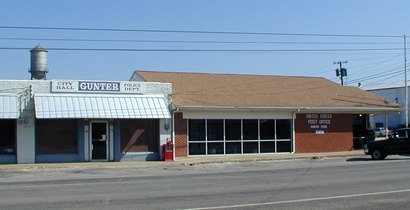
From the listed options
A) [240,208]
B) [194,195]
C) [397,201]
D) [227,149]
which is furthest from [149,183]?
[227,149]

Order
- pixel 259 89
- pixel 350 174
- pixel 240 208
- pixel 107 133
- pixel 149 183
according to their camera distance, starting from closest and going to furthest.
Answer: pixel 240 208, pixel 149 183, pixel 350 174, pixel 107 133, pixel 259 89

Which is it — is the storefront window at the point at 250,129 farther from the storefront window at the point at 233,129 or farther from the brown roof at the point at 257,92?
the brown roof at the point at 257,92

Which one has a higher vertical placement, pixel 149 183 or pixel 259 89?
pixel 259 89

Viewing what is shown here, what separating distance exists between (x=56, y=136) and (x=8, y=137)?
88.5 inches

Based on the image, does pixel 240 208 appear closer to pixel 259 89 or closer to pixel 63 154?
pixel 63 154

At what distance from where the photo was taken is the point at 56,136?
27.5 meters

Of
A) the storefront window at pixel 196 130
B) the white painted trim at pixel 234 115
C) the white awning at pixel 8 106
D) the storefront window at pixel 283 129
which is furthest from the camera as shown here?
the storefront window at pixel 283 129

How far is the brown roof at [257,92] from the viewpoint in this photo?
31672 mm

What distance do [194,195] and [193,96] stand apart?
62.0 feet

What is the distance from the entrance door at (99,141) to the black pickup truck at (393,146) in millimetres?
13772

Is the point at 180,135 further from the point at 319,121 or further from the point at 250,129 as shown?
the point at 319,121

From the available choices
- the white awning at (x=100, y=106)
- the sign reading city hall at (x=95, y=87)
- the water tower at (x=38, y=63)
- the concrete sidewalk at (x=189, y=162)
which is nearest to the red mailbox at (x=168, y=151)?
the concrete sidewalk at (x=189, y=162)

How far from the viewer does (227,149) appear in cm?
3144

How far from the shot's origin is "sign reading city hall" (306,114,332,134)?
33.5m
